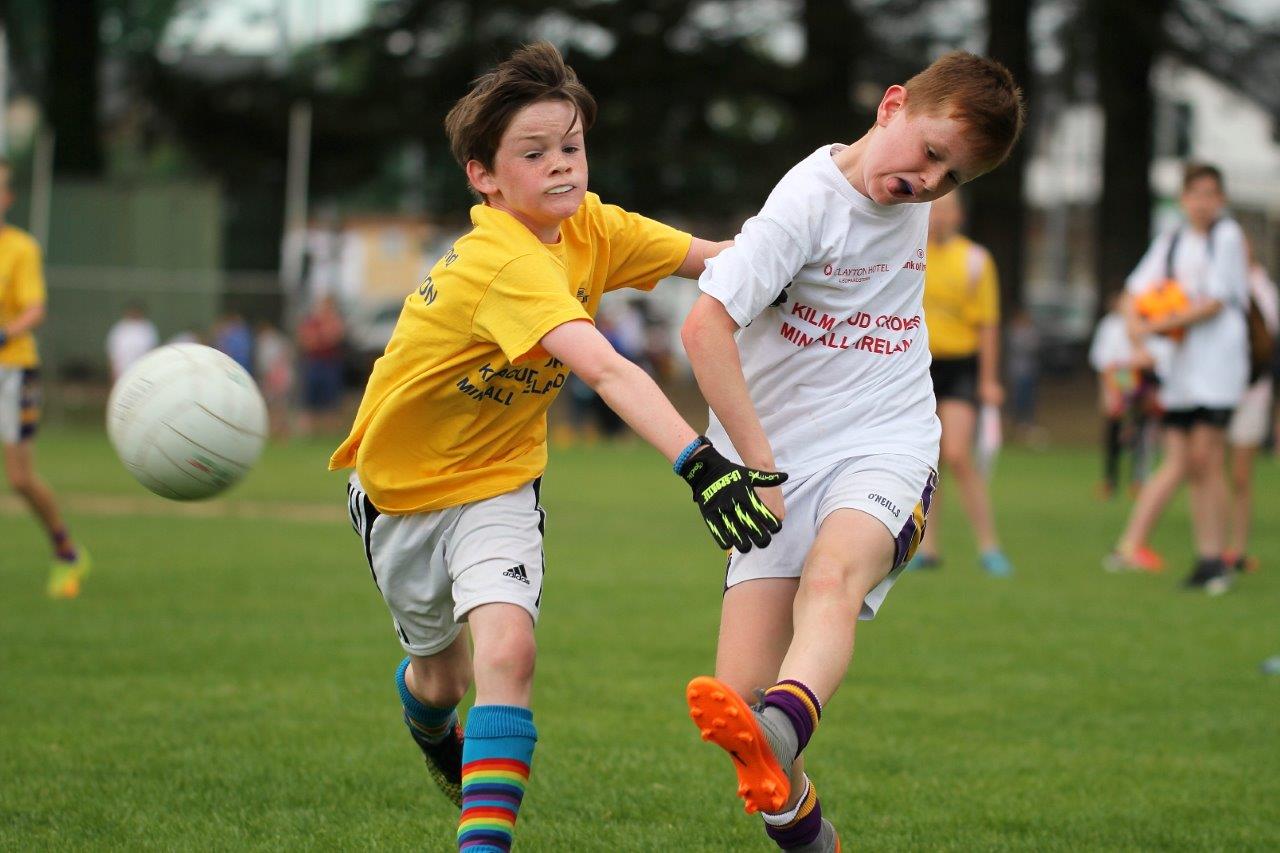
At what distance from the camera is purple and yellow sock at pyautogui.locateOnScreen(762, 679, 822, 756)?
3652mm

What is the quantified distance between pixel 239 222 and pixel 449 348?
28357mm

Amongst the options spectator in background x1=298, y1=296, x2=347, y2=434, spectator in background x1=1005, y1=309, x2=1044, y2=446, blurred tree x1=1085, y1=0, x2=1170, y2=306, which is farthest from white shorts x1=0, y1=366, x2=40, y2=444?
spectator in background x1=1005, y1=309, x2=1044, y2=446

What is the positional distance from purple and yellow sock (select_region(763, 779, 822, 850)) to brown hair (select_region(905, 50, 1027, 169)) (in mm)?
1620

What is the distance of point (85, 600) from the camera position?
9.06 m

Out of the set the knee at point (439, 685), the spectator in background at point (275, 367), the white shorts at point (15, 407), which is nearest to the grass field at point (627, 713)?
the knee at point (439, 685)

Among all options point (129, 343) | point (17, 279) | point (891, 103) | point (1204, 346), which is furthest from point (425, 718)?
point (129, 343)

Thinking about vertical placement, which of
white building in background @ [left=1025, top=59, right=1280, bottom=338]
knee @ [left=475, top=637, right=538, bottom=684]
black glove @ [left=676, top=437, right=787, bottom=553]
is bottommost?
white building in background @ [left=1025, top=59, right=1280, bottom=338]

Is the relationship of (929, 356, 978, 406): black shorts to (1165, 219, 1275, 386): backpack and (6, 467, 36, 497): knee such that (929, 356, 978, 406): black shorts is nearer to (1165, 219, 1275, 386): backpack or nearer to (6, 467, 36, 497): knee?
(1165, 219, 1275, 386): backpack

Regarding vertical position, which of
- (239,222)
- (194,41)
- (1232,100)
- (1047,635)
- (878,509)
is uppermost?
(878,509)

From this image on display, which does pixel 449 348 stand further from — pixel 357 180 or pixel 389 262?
pixel 389 262

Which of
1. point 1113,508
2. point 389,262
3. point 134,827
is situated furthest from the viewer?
point 389,262

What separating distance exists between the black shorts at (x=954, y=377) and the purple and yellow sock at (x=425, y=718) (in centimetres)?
632

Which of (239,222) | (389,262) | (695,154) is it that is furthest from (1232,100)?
(389,262)

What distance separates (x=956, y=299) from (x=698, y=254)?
6.12 metres
